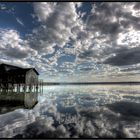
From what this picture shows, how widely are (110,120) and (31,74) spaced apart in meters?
33.2

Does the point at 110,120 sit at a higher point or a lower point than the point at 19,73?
lower

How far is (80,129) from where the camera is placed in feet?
45.5

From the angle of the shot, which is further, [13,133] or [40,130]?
[40,130]

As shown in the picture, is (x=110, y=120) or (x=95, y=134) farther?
(x=110, y=120)

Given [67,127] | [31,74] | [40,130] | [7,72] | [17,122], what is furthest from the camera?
[31,74]

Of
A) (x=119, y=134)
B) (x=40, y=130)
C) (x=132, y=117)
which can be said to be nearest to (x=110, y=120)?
(x=132, y=117)

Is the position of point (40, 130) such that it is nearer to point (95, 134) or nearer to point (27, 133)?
point (27, 133)

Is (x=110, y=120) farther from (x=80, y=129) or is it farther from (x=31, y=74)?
(x=31, y=74)

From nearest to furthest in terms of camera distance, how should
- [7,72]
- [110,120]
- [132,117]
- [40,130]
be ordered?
1. [40,130]
2. [110,120]
3. [132,117]
4. [7,72]

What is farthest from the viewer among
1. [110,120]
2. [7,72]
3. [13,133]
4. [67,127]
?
[7,72]

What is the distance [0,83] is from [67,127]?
33777mm

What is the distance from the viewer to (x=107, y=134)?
12805 millimetres

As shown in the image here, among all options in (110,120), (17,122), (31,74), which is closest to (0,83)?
(31,74)

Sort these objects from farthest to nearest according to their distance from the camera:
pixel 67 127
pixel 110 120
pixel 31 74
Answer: pixel 31 74 < pixel 110 120 < pixel 67 127
